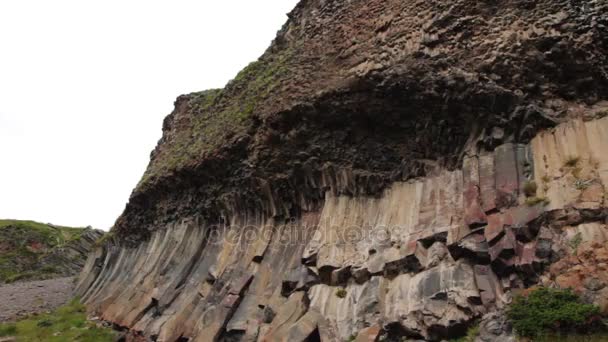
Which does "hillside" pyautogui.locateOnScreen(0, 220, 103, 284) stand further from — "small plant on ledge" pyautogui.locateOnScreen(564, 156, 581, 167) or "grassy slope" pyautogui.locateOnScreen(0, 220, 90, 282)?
"small plant on ledge" pyautogui.locateOnScreen(564, 156, 581, 167)

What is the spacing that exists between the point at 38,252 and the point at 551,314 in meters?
53.9

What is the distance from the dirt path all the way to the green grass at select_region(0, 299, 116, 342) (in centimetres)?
251

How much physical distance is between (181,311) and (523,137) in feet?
41.3

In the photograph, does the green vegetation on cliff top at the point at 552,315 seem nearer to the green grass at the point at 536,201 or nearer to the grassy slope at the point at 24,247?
the green grass at the point at 536,201

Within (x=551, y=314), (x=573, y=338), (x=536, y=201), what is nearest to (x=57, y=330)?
(x=536, y=201)

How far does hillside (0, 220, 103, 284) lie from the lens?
4772 centimetres

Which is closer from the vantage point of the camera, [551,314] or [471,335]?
[551,314]

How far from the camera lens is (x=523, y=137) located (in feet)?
41.4

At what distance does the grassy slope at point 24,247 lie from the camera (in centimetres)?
4762

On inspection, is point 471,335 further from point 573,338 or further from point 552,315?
point 573,338

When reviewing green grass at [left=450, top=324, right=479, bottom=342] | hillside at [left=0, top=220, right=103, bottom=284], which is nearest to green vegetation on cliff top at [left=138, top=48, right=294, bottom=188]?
green grass at [left=450, top=324, right=479, bottom=342]

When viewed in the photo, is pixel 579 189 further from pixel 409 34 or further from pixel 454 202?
pixel 409 34

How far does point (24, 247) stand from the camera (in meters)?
52.4

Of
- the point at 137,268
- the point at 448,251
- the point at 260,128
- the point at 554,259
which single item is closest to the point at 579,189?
the point at 554,259
